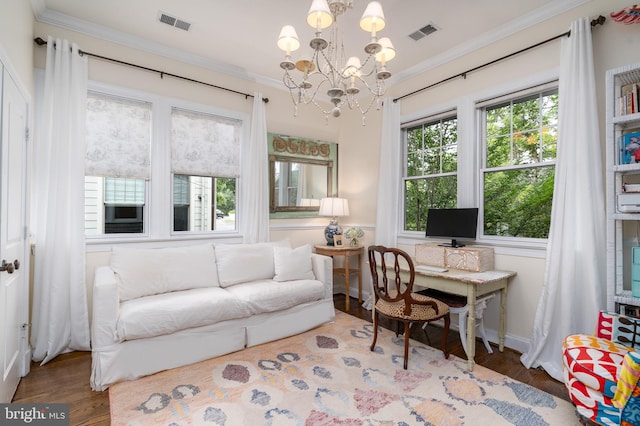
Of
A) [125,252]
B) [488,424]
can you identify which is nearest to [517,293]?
[488,424]

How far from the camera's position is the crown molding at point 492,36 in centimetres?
251

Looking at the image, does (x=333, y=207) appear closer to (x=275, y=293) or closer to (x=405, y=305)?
(x=275, y=293)

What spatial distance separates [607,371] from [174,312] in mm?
2648

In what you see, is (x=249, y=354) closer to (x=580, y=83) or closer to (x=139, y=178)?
(x=139, y=178)

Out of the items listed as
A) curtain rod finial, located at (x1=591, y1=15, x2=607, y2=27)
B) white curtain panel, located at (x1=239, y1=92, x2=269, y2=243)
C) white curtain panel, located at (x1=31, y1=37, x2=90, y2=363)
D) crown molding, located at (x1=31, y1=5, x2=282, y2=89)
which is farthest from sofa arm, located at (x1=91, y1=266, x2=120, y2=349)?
curtain rod finial, located at (x1=591, y1=15, x2=607, y2=27)

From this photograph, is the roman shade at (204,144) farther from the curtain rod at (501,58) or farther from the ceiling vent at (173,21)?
the curtain rod at (501,58)

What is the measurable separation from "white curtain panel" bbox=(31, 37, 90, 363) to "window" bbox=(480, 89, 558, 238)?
146 inches

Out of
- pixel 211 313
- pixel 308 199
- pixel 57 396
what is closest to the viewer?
pixel 57 396

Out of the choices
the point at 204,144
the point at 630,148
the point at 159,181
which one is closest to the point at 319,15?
the point at 630,148

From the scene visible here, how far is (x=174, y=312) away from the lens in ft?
7.76

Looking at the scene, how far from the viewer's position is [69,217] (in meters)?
2.69

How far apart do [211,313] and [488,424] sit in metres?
1.99

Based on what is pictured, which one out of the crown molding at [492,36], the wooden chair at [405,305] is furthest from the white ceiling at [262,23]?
the wooden chair at [405,305]

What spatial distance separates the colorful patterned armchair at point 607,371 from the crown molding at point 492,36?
90.7 inches
